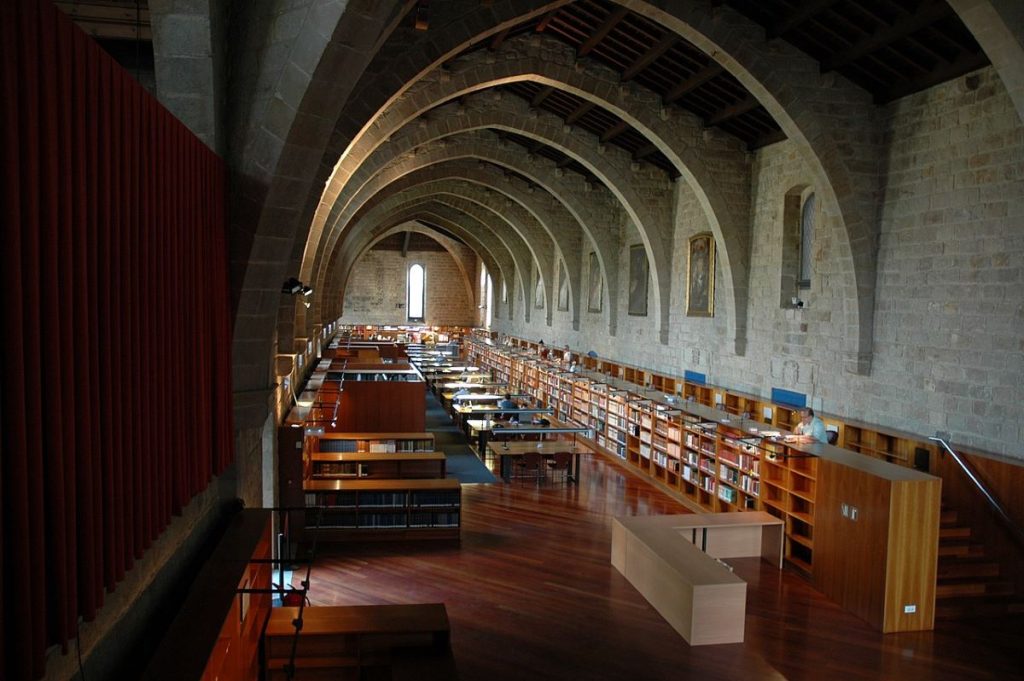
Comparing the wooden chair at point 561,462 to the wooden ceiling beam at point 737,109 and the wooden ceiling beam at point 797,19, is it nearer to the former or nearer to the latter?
the wooden ceiling beam at point 737,109

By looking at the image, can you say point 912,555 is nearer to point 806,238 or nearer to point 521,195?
point 806,238

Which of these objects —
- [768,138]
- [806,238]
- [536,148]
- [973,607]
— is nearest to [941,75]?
[806,238]

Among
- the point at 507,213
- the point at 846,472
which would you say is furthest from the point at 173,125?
the point at 507,213

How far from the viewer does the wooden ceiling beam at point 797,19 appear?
30.5 ft

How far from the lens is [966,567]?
8.38 meters

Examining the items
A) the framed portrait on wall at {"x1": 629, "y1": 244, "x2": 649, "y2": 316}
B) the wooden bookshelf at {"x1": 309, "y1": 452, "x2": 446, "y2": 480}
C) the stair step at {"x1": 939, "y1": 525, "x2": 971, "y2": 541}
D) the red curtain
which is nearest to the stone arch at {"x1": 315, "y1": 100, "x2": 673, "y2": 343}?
the framed portrait on wall at {"x1": 629, "y1": 244, "x2": 649, "y2": 316}

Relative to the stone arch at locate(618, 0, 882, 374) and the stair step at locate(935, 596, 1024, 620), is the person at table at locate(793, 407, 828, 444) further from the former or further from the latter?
the stair step at locate(935, 596, 1024, 620)

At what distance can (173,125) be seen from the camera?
3.92 meters

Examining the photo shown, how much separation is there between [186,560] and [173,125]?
2.83m

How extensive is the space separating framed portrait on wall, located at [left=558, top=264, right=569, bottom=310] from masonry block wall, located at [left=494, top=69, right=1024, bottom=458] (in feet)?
38.6

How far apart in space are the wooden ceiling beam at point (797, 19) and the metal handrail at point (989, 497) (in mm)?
5413

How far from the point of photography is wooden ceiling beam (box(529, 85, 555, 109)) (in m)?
15.0

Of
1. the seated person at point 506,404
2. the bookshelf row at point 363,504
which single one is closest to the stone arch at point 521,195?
the seated person at point 506,404

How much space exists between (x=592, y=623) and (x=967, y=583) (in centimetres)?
419
